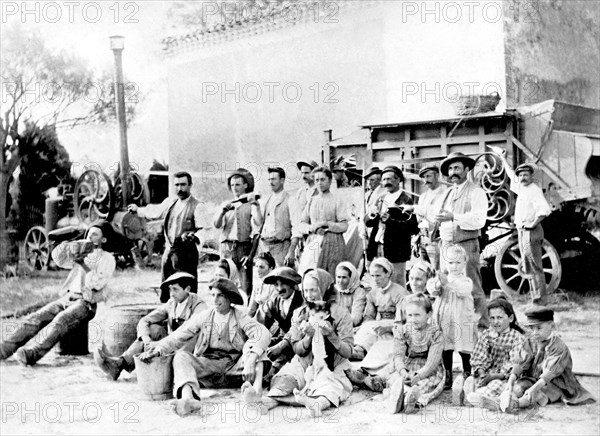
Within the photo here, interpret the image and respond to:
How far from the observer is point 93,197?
19.4ft

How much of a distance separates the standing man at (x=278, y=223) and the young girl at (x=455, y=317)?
3.56 feet

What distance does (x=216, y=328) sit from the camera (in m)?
5.04

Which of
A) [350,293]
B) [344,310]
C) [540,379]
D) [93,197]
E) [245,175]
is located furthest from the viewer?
[93,197]

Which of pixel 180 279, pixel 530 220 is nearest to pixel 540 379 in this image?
pixel 530 220

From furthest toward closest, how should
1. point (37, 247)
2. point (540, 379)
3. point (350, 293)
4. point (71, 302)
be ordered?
1. point (37, 247)
2. point (71, 302)
3. point (350, 293)
4. point (540, 379)

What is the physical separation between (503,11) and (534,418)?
247 centimetres

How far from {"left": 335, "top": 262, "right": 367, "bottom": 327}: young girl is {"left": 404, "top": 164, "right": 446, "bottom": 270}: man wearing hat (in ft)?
1.56

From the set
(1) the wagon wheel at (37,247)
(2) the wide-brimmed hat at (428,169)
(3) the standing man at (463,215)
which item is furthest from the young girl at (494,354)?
(1) the wagon wheel at (37,247)

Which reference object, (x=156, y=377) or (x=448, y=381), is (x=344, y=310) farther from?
(x=156, y=377)

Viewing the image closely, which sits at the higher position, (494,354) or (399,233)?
(399,233)

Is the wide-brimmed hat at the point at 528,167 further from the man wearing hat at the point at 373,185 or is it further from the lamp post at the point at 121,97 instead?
the lamp post at the point at 121,97

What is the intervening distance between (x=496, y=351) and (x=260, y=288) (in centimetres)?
154

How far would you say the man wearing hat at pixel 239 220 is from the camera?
5.57 m

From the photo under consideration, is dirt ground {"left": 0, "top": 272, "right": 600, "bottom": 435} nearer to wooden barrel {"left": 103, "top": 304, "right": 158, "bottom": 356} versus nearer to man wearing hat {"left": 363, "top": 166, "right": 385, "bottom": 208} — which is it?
wooden barrel {"left": 103, "top": 304, "right": 158, "bottom": 356}
